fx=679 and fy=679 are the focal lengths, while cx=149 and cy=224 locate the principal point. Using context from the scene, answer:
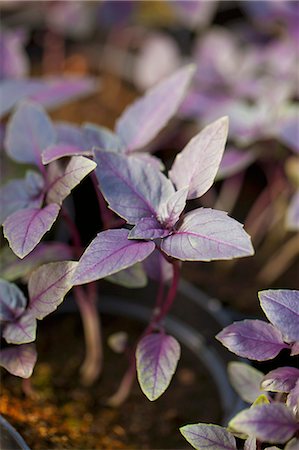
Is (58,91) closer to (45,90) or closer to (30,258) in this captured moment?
(45,90)

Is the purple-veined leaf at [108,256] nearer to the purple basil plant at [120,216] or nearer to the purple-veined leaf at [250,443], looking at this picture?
the purple basil plant at [120,216]

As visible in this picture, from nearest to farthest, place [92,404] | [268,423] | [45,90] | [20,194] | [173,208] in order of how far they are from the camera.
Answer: [268,423], [173,208], [20,194], [92,404], [45,90]

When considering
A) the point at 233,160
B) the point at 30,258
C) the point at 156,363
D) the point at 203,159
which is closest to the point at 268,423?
the point at 156,363

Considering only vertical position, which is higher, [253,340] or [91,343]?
[253,340]

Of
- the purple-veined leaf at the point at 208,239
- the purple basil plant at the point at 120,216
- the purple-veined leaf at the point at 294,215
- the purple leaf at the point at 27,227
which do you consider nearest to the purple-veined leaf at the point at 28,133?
the purple basil plant at the point at 120,216

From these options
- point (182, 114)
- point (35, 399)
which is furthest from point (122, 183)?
point (182, 114)

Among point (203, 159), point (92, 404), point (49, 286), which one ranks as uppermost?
point (203, 159)

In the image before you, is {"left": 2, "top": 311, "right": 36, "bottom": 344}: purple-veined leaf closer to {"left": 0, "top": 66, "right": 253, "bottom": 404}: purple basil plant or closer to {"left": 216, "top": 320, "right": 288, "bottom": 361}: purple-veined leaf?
{"left": 0, "top": 66, "right": 253, "bottom": 404}: purple basil plant

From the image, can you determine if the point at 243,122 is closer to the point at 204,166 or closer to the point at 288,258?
the point at 288,258

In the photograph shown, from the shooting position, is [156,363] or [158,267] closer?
[156,363]
